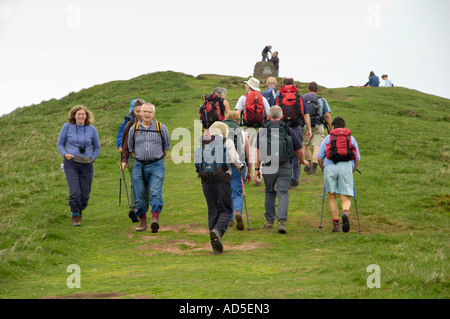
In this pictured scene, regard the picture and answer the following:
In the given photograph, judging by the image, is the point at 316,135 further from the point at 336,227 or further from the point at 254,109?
the point at 336,227

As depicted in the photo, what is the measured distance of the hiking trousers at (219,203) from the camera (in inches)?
402

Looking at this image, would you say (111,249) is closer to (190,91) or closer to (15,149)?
(15,149)

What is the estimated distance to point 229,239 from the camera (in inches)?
456

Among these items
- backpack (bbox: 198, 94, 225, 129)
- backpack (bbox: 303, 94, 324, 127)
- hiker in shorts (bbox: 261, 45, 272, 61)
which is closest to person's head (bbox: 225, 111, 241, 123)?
backpack (bbox: 198, 94, 225, 129)

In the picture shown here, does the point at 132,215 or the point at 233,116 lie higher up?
the point at 233,116

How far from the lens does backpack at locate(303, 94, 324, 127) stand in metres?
17.2

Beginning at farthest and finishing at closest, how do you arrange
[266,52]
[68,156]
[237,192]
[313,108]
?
[266,52] → [313,108] → [68,156] → [237,192]

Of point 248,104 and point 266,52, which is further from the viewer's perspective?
point 266,52

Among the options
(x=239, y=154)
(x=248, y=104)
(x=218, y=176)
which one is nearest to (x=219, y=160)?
(x=218, y=176)

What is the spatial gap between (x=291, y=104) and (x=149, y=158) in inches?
194

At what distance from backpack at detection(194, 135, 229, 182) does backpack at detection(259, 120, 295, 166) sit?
2.02 metres

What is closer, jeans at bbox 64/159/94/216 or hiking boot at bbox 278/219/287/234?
hiking boot at bbox 278/219/287/234

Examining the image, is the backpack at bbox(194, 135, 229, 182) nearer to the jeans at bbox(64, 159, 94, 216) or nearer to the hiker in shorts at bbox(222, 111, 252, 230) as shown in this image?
the hiker in shorts at bbox(222, 111, 252, 230)

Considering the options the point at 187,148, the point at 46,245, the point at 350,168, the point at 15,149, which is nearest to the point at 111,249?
the point at 46,245
